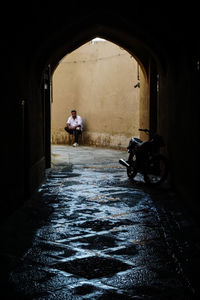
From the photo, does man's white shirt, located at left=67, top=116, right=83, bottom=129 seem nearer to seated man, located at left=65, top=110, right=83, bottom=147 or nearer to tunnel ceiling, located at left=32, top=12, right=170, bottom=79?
seated man, located at left=65, top=110, right=83, bottom=147

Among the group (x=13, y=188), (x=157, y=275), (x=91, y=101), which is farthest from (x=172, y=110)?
(x=91, y=101)

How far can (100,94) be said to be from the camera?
1912cm

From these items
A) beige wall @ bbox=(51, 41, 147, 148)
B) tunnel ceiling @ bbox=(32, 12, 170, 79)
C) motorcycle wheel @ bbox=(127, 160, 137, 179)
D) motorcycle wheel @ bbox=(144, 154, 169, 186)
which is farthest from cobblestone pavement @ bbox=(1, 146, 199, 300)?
beige wall @ bbox=(51, 41, 147, 148)

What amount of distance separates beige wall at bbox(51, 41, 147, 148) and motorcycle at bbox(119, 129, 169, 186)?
6.60 meters

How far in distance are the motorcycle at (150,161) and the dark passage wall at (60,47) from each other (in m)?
0.21

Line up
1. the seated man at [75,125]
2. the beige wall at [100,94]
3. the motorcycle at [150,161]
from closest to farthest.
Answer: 1. the motorcycle at [150,161]
2. the beige wall at [100,94]
3. the seated man at [75,125]

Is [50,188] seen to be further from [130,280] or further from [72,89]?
[72,89]

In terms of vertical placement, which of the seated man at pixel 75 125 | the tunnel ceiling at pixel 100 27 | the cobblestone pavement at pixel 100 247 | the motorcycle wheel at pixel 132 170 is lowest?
the cobblestone pavement at pixel 100 247

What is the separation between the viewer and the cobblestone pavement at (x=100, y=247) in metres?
3.04

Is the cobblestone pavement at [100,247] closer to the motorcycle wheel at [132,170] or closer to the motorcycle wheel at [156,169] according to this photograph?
the motorcycle wheel at [156,169]

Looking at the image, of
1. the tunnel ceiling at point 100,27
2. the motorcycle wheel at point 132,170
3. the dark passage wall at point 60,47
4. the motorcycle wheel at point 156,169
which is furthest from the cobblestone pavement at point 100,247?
the tunnel ceiling at point 100,27

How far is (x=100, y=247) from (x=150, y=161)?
457 centimetres

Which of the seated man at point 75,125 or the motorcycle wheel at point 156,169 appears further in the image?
the seated man at point 75,125

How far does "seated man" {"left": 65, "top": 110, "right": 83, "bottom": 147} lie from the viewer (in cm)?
1967
